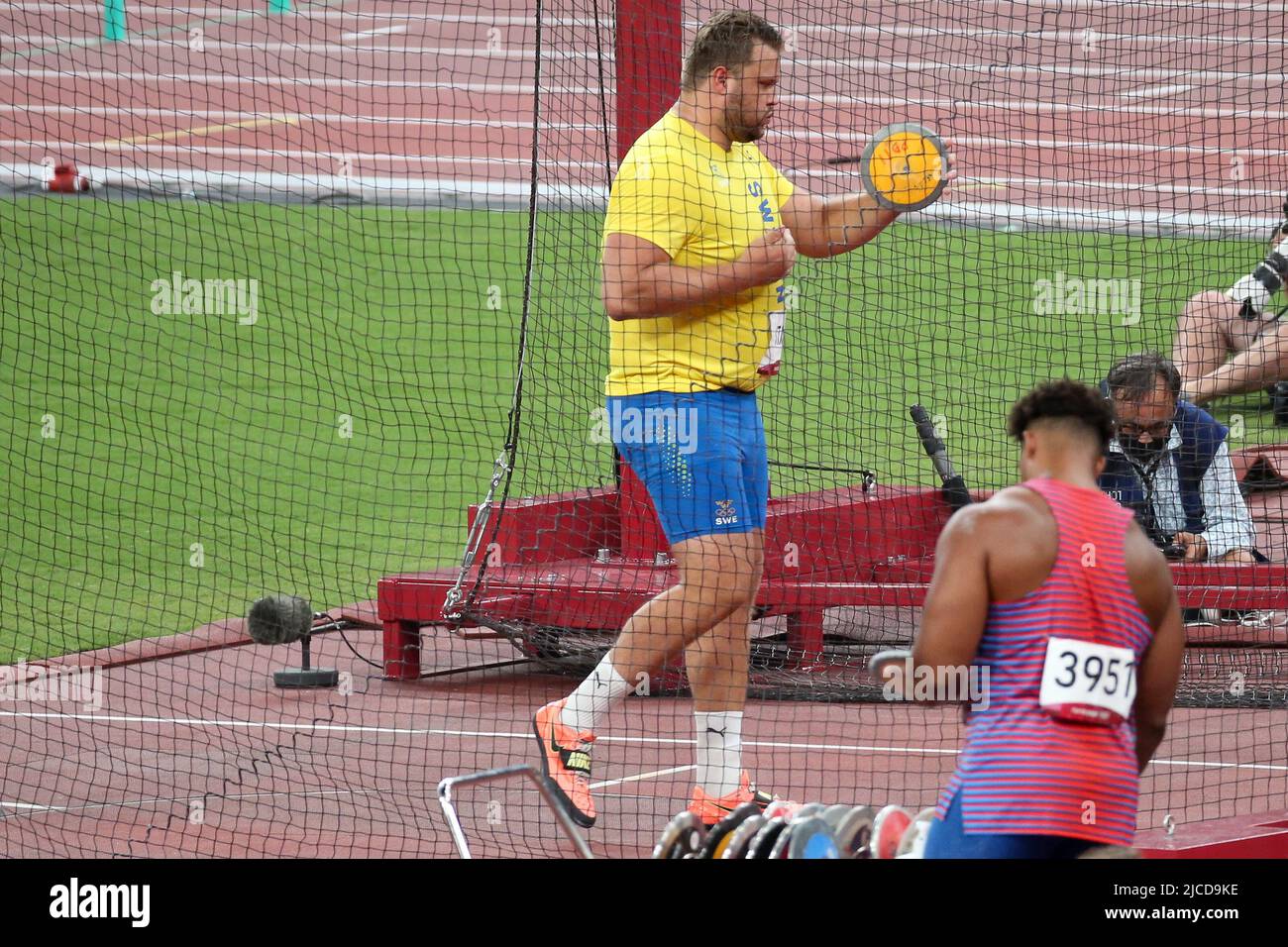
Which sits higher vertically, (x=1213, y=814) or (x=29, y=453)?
(x=29, y=453)

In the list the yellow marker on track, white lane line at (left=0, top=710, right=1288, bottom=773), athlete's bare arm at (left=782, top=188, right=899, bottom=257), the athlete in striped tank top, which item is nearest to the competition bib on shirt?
athlete's bare arm at (left=782, top=188, right=899, bottom=257)

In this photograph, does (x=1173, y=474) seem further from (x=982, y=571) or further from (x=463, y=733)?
(x=982, y=571)

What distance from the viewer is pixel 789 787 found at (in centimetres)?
640

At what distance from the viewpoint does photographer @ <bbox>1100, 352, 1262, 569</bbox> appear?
7.47m

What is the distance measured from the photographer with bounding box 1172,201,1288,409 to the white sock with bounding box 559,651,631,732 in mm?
7110

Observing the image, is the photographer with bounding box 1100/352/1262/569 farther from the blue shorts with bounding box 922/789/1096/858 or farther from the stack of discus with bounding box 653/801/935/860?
the blue shorts with bounding box 922/789/1096/858

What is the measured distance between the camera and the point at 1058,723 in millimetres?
3865

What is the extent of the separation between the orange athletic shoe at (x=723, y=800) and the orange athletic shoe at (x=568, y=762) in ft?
1.08

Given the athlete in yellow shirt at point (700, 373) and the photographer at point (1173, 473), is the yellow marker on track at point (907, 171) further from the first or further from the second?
the photographer at point (1173, 473)

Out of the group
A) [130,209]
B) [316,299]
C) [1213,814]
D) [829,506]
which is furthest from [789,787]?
[130,209]

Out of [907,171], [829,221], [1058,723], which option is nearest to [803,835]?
[1058,723]

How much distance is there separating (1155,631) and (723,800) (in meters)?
2.06

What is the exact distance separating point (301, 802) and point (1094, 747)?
3233mm
